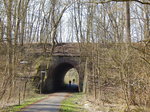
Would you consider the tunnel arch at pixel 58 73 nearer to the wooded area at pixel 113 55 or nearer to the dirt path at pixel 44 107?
the wooded area at pixel 113 55

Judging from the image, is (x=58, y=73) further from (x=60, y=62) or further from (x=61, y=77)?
(x=60, y=62)

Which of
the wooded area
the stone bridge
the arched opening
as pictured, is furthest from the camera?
the arched opening

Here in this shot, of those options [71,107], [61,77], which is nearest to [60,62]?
[61,77]

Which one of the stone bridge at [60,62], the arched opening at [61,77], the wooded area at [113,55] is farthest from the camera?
the arched opening at [61,77]

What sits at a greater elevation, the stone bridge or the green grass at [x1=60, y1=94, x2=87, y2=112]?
the stone bridge

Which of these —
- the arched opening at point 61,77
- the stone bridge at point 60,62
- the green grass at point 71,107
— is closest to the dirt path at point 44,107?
the green grass at point 71,107

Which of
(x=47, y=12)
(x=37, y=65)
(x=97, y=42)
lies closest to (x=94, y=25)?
(x=97, y=42)

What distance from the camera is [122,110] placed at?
10.3m

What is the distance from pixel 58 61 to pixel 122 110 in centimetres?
1879

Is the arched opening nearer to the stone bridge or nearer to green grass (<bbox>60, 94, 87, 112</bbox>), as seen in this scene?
the stone bridge

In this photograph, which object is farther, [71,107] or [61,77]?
[61,77]

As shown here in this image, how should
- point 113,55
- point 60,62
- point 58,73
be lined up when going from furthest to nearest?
point 58,73 → point 60,62 → point 113,55

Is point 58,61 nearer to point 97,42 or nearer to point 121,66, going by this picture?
point 97,42

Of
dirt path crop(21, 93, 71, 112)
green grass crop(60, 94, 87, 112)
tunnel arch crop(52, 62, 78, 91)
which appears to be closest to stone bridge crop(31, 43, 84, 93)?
tunnel arch crop(52, 62, 78, 91)
